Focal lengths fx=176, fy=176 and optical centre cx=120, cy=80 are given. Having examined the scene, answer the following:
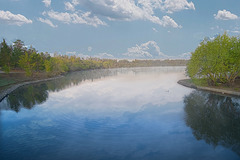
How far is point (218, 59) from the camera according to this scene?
44406 mm

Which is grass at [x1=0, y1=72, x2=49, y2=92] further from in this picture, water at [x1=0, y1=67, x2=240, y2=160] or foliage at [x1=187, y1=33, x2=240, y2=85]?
foliage at [x1=187, y1=33, x2=240, y2=85]

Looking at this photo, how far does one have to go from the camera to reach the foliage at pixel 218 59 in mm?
43844

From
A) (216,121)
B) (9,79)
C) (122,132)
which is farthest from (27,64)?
(216,121)

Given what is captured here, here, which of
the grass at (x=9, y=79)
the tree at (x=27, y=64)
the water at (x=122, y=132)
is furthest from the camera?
the tree at (x=27, y=64)

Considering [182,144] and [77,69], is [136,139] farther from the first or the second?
[77,69]

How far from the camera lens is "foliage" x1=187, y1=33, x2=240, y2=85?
43844mm

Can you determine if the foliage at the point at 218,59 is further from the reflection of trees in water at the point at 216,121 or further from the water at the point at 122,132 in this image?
the water at the point at 122,132

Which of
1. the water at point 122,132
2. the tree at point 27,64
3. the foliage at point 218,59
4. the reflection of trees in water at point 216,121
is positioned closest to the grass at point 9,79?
the tree at point 27,64

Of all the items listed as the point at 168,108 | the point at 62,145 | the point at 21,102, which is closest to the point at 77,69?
the point at 21,102

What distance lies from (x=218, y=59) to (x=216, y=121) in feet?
85.9

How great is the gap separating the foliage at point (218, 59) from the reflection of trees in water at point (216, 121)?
11907 mm

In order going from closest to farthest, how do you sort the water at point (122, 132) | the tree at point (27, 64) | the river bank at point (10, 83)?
the water at point (122, 132) → the river bank at point (10, 83) → the tree at point (27, 64)

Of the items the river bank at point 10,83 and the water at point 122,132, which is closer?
the water at point 122,132

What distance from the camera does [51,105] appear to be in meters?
35.2
